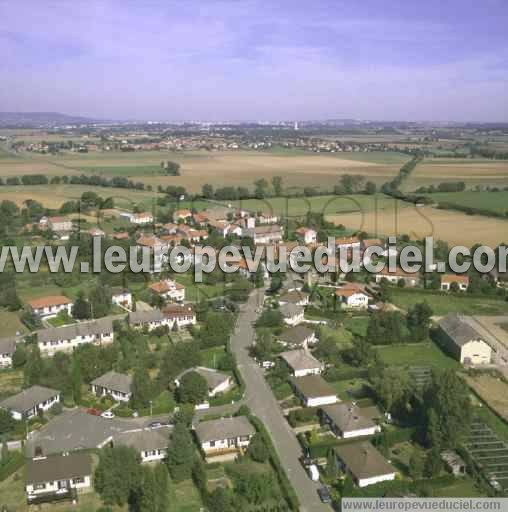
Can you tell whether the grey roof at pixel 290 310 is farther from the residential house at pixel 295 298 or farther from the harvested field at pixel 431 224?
the harvested field at pixel 431 224

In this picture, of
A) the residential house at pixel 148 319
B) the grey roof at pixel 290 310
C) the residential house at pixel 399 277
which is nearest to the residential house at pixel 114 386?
the residential house at pixel 148 319

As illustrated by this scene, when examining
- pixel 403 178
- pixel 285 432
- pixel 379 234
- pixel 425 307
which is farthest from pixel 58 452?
pixel 403 178

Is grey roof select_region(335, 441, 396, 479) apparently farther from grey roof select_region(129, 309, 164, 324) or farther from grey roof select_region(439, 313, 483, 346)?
grey roof select_region(129, 309, 164, 324)

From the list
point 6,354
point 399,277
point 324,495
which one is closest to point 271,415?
point 324,495

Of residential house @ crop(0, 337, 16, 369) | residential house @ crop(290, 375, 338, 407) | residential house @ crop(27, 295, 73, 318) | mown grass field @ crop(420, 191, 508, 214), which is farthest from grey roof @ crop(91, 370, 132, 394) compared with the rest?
mown grass field @ crop(420, 191, 508, 214)

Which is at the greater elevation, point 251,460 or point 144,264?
point 144,264

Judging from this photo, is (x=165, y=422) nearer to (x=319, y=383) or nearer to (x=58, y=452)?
(x=58, y=452)
